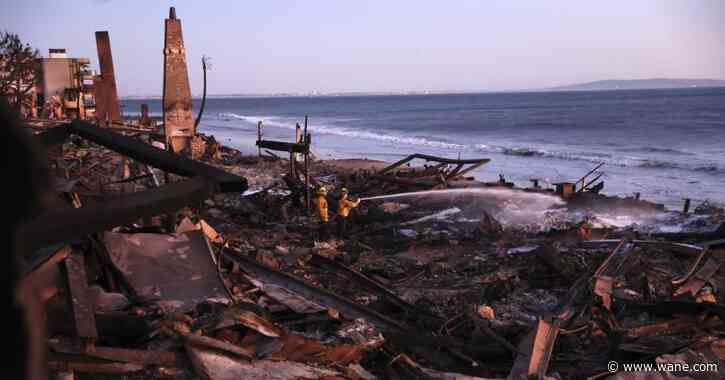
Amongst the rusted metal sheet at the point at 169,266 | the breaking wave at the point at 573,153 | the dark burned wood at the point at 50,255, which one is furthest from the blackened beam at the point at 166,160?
the breaking wave at the point at 573,153

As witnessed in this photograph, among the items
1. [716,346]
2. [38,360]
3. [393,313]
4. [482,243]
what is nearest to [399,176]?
[482,243]

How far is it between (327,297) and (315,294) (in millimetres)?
160

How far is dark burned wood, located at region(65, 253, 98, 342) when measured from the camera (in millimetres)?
4426

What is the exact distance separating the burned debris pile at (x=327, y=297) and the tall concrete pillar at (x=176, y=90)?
9700 millimetres

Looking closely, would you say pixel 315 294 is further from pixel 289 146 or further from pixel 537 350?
pixel 289 146

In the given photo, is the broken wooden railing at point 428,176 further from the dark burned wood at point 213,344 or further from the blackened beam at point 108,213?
the blackened beam at point 108,213

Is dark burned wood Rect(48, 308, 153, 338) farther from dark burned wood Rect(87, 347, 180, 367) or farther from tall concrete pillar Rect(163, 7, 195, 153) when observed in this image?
tall concrete pillar Rect(163, 7, 195, 153)

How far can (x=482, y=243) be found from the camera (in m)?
13.2

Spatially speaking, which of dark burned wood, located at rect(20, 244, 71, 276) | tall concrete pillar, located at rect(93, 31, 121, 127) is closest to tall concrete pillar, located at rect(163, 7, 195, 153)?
tall concrete pillar, located at rect(93, 31, 121, 127)

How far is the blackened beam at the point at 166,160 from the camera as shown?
257cm

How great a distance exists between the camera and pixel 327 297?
742 centimetres

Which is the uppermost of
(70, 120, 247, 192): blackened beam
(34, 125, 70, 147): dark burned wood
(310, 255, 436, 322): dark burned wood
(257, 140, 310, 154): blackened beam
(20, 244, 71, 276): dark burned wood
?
(34, 125, 70, 147): dark burned wood

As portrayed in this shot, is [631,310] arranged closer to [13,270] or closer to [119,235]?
[119,235]

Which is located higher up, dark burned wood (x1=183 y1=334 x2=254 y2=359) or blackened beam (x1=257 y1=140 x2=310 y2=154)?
blackened beam (x1=257 y1=140 x2=310 y2=154)
